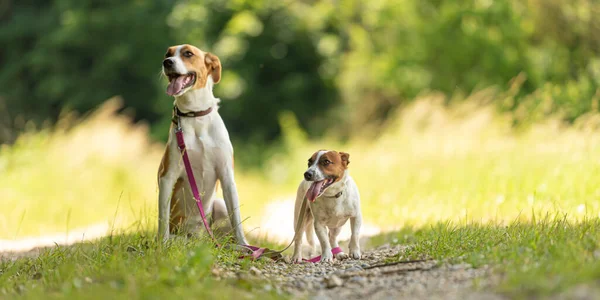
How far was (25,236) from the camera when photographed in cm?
873

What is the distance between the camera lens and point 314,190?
16.4 feet

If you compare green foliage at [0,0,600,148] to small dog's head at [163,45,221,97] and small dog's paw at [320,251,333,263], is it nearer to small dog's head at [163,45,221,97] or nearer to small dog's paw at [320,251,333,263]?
small dog's paw at [320,251,333,263]

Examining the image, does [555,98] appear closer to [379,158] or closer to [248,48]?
[379,158]

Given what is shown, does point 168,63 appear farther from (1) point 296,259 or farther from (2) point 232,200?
(1) point 296,259

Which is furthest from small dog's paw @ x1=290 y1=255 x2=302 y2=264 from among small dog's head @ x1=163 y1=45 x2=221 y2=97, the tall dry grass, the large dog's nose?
the large dog's nose

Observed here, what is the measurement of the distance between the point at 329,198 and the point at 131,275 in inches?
67.3

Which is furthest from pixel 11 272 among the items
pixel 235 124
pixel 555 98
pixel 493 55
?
pixel 235 124

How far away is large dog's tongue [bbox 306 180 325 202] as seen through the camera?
16.3 ft

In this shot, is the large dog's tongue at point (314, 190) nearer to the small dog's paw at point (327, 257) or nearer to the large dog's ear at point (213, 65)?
the small dog's paw at point (327, 257)

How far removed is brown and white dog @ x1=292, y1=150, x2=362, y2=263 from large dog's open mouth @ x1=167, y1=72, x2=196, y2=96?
1.09m

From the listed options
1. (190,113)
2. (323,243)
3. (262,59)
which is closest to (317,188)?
(323,243)

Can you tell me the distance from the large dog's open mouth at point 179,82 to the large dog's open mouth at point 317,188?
1.22m

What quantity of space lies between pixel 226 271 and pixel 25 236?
519 cm

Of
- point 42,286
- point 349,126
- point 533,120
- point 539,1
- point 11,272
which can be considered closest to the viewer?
point 42,286
